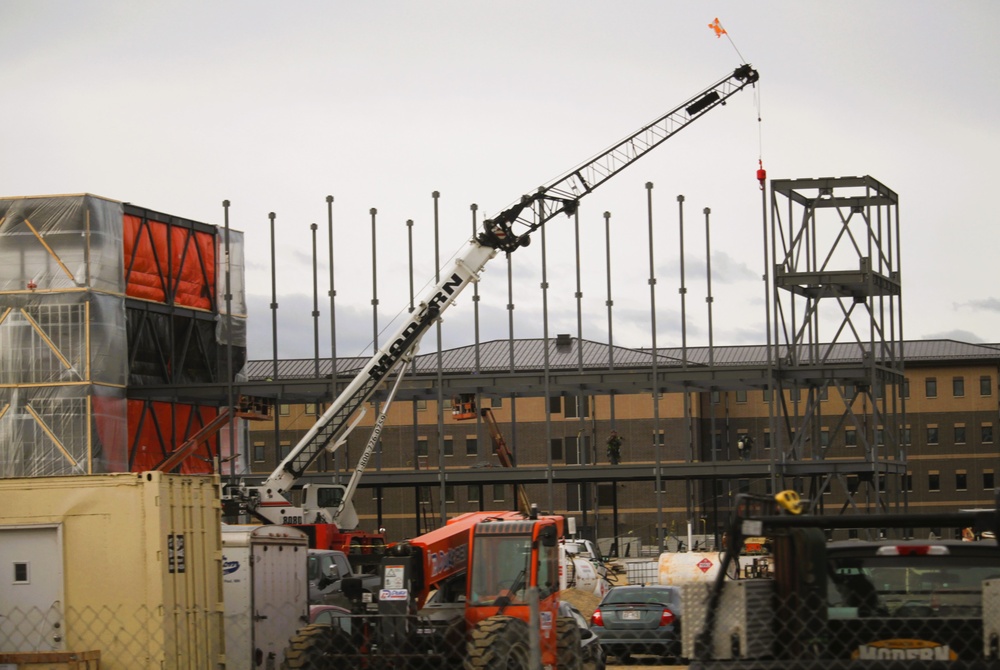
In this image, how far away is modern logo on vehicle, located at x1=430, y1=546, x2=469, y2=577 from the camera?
17.8 metres

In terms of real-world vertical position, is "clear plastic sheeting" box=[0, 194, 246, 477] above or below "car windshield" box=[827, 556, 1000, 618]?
above

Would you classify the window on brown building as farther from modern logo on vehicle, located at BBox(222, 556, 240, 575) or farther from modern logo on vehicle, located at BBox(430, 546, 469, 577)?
modern logo on vehicle, located at BBox(222, 556, 240, 575)

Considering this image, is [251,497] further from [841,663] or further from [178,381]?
[841,663]

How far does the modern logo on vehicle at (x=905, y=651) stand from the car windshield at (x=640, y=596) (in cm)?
1652

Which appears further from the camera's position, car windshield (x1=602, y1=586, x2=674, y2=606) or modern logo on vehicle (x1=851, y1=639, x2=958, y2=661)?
car windshield (x1=602, y1=586, x2=674, y2=606)

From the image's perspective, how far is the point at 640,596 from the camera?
24.3 m

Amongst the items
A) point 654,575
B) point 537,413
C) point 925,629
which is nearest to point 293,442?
point 537,413

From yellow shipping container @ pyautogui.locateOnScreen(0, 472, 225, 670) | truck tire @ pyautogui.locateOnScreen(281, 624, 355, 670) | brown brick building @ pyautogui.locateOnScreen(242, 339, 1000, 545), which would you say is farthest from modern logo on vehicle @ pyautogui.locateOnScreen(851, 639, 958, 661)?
brown brick building @ pyautogui.locateOnScreen(242, 339, 1000, 545)

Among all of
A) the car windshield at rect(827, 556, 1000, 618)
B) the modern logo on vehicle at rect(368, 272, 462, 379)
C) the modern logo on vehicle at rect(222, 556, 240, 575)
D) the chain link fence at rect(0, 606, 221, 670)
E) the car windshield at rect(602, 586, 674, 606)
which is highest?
the modern logo on vehicle at rect(368, 272, 462, 379)

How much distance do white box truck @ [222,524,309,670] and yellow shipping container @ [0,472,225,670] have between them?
281 centimetres

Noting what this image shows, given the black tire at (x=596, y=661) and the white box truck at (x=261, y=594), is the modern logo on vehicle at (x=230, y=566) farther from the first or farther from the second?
the black tire at (x=596, y=661)

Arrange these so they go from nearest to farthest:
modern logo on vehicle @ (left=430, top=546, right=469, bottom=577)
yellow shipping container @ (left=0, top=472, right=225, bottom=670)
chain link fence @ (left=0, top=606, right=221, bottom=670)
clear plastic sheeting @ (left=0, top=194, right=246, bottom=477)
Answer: chain link fence @ (left=0, top=606, right=221, bottom=670), yellow shipping container @ (left=0, top=472, right=225, bottom=670), modern logo on vehicle @ (left=430, top=546, right=469, bottom=577), clear plastic sheeting @ (left=0, top=194, right=246, bottom=477)

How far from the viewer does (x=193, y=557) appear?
14711 mm

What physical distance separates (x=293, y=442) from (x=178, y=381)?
44.2m
